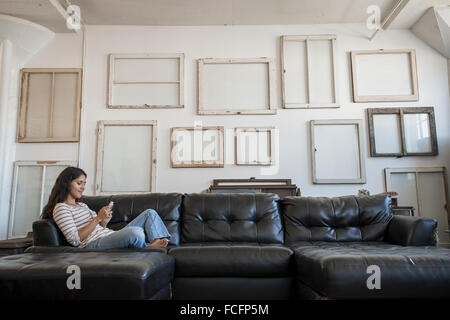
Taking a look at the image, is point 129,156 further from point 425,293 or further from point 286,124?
point 425,293

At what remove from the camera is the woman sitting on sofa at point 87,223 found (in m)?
2.19

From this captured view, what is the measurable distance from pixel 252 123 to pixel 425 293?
10.9 ft

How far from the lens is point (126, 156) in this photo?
4.64m

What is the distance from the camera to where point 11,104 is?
183 inches

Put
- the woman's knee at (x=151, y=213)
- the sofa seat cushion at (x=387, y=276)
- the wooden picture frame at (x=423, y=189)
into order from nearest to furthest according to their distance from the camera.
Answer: the sofa seat cushion at (x=387, y=276) < the woman's knee at (x=151, y=213) < the wooden picture frame at (x=423, y=189)

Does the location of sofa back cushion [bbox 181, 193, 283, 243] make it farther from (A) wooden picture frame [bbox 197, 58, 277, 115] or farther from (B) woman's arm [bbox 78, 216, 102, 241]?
(A) wooden picture frame [bbox 197, 58, 277, 115]

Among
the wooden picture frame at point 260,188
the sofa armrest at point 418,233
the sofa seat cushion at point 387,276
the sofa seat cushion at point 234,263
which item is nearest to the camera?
the sofa seat cushion at point 387,276

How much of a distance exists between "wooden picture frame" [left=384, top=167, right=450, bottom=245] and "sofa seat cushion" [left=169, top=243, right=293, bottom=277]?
2990 millimetres

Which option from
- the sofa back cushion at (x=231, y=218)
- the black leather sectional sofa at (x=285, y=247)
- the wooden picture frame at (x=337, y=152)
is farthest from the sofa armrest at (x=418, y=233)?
the wooden picture frame at (x=337, y=152)

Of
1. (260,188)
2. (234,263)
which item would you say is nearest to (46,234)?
(234,263)

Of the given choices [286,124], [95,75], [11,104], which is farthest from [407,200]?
[11,104]

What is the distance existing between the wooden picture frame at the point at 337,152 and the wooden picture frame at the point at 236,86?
0.75 m

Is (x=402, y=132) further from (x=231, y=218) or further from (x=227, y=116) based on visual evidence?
(x=231, y=218)

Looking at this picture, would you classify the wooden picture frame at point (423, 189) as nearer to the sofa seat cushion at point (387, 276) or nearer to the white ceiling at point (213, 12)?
the white ceiling at point (213, 12)
